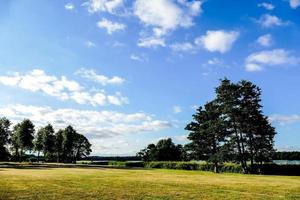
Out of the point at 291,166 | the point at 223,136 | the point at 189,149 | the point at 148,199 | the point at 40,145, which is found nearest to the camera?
the point at 148,199

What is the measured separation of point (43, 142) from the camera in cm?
14000

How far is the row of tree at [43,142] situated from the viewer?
12075 centimetres

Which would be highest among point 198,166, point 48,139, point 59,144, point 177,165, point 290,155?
point 48,139

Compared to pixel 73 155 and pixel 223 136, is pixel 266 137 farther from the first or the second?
pixel 73 155

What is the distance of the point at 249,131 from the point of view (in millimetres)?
65062

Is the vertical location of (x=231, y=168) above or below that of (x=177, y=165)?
below

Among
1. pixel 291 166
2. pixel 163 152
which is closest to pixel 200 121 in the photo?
pixel 291 166

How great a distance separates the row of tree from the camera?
12075 centimetres

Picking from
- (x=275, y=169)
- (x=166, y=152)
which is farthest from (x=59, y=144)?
(x=275, y=169)

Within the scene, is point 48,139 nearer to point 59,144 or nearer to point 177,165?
point 59,144

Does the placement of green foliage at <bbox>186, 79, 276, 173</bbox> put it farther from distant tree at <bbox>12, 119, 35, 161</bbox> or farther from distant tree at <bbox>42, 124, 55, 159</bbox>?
distant tree at <bbox>42, 124, 55, 159</bbox>

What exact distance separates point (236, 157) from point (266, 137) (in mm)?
6001

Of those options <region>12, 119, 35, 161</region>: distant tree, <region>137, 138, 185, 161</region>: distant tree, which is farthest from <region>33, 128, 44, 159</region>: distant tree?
<region>137, 138, 185, 161</region>: distant tree

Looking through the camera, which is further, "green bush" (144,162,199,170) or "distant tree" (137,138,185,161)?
"distant tree" (137,138,185,161)
